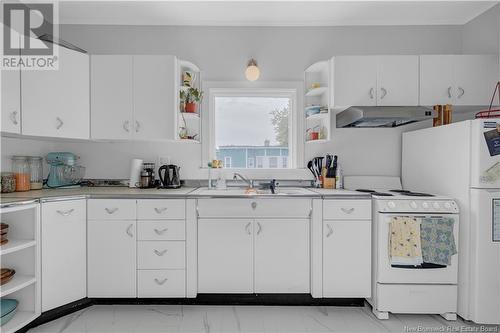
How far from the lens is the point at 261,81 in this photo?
3012mm

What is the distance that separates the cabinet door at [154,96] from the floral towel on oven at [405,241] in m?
2.04

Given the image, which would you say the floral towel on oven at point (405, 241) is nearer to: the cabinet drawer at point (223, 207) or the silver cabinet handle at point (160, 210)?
the cabinet drawer at point (223, 207)

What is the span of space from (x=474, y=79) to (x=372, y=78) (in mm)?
960

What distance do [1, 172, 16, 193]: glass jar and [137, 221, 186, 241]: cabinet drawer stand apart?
115cm

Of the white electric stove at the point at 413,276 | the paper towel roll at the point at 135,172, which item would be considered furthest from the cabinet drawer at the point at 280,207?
the paper towel roll at the point at 135,172

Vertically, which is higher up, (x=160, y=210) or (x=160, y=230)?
(x=160, y=210)

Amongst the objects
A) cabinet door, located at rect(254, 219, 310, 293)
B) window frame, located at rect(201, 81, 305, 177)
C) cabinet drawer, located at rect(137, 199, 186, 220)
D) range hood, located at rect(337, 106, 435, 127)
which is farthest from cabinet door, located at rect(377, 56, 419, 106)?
cabinet drawer, located at rect(137, 199, 186, 220)

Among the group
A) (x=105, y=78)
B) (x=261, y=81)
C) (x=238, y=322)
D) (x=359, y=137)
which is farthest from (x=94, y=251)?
(x=359, y=137)

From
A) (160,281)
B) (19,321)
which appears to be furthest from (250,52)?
(19,321)

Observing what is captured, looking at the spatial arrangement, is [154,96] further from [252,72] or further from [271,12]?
[271,12]

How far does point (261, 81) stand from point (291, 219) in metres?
1.52

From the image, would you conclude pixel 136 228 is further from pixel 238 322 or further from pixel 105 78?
pixel 105 78

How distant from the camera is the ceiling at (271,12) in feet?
8.80

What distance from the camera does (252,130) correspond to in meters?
3.16
